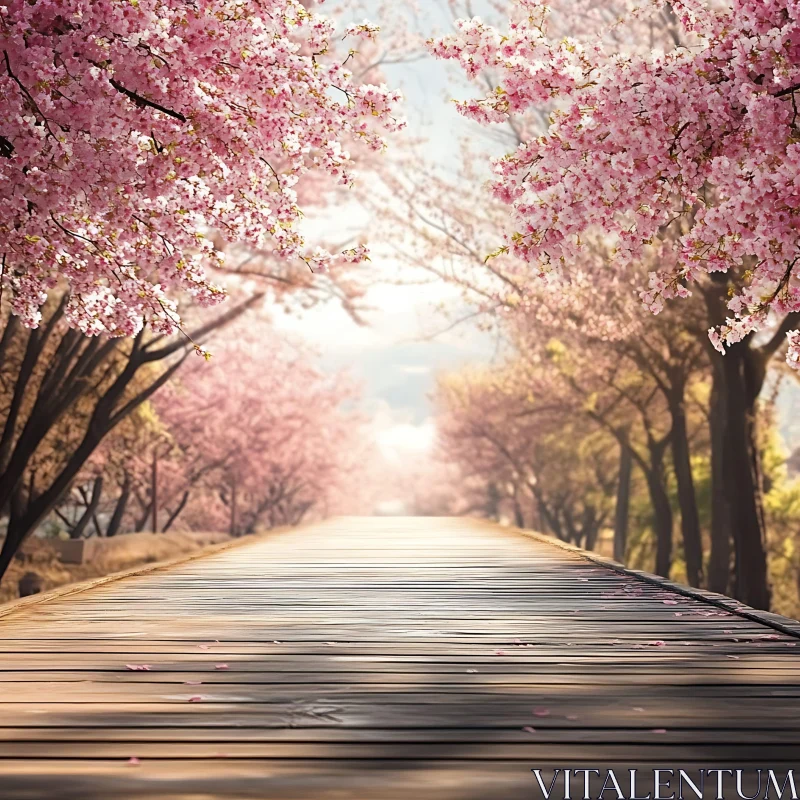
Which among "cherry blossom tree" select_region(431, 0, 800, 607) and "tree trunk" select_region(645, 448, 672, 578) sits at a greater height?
"cherry blossom tree" select_region(431, 0, 800, 607)

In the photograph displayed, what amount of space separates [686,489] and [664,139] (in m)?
17.3

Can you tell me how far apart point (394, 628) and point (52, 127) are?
4143mm

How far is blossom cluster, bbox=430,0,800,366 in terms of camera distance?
22.1 ft

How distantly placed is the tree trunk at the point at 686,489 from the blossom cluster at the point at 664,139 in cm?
1461

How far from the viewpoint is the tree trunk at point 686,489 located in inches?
899

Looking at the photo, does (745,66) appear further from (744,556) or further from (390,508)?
(390,508)

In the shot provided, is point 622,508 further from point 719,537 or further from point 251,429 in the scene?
point 251,429

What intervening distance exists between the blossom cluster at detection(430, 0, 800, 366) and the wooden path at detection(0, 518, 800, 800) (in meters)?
2.59

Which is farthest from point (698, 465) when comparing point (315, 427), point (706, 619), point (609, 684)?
point (609, 684)

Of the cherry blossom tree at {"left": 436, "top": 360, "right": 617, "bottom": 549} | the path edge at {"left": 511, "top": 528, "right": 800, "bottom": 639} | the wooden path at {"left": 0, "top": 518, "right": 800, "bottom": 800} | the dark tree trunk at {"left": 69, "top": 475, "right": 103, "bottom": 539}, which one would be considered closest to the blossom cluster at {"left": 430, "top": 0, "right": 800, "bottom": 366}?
the path edge at {"left": 511, "top": 528, "right": 800, "bottom": 639}

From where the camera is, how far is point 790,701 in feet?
16.7

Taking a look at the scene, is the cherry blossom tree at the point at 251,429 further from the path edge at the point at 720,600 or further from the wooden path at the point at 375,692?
the wooden path at the point at 375,692

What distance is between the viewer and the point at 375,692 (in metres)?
5.32

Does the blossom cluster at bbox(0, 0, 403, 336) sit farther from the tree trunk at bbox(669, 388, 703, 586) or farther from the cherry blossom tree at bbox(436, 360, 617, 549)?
the cherry blossom tree at bbox(436, 360, 617, 549)
